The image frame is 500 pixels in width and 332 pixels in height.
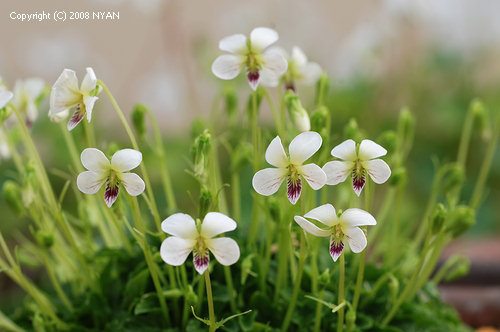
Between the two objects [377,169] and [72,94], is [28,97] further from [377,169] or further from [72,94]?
[377,169]

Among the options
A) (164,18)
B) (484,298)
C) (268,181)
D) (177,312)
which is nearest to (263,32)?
(268,181)

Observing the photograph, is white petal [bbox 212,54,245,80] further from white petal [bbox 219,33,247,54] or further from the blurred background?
the blurred background

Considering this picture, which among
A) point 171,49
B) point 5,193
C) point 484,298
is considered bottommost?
point 484,298

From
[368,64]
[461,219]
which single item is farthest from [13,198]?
[368,64]

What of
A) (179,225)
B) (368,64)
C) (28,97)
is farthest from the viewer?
(368,64)

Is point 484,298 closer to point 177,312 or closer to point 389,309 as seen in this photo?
point 389,309

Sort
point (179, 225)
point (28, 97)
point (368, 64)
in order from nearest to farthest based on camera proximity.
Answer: point (179, 225), point (28, 97), point (368, 64)

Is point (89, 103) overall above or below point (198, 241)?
above
